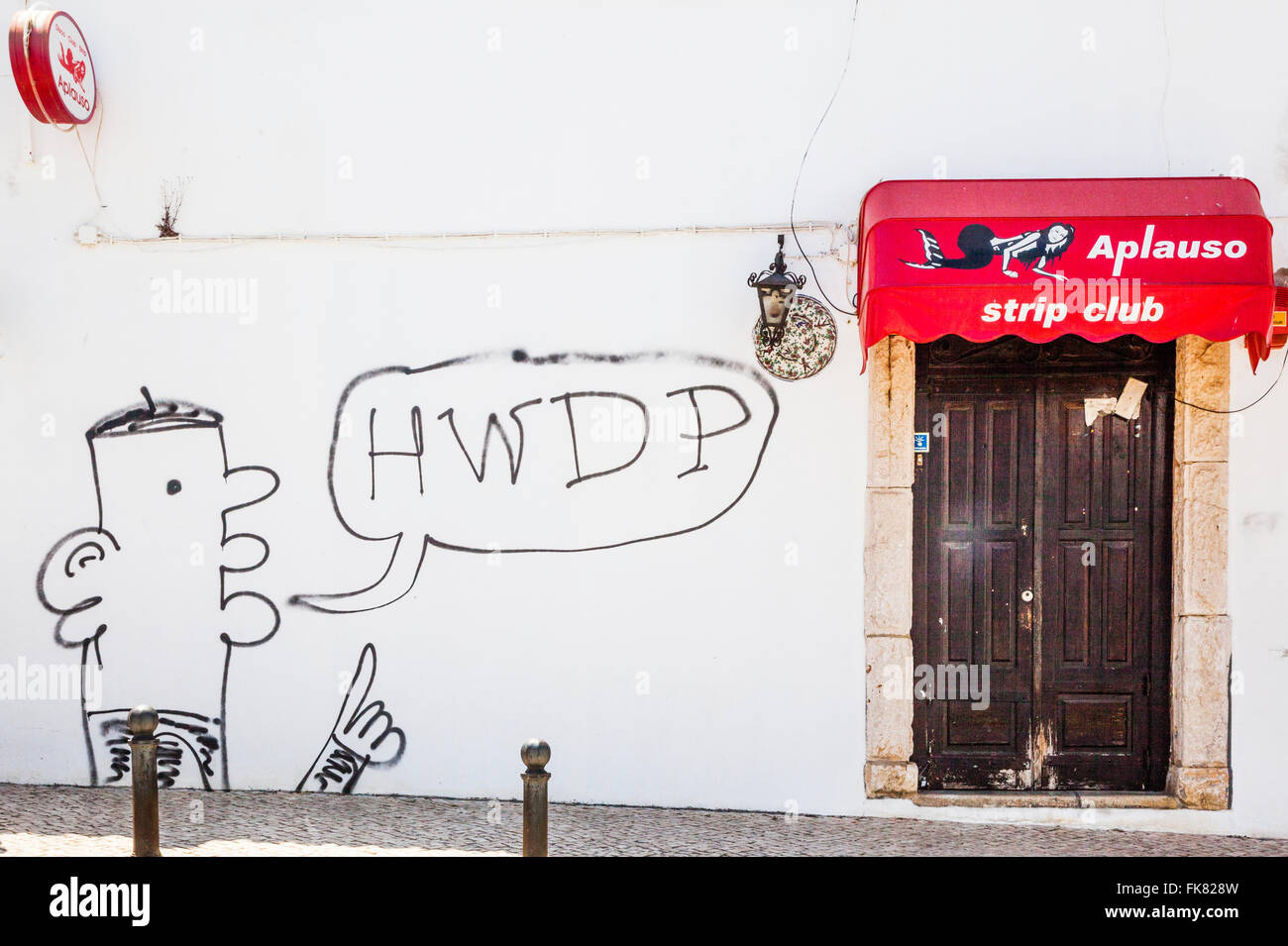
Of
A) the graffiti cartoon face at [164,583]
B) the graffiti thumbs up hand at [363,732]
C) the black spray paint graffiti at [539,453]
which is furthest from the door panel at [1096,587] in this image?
the graffiti cartoon face at [164,583]

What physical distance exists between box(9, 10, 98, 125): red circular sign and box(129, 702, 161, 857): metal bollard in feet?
10.7

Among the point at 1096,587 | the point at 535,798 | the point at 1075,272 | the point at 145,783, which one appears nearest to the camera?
the point at 535,798

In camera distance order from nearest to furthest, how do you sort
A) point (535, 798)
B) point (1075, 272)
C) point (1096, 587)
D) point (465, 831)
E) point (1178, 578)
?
point (535, 798), point (1075, 272), point (465, 831), point (1178, 578), point (1096, 587)

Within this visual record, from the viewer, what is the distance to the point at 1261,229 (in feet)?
16.0

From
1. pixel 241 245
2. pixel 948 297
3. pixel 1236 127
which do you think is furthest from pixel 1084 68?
pixel 241 245

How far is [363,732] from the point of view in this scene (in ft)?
18.9

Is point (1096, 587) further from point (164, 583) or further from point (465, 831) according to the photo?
point (164, 583)

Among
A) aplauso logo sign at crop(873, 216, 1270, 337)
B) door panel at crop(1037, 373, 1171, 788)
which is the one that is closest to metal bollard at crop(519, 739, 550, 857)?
aplauso logo sign at crop(873, 216, 1270, 337)

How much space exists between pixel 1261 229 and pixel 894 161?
1753 millimetres

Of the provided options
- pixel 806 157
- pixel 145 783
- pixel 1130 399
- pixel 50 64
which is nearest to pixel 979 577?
pixel 1130 399

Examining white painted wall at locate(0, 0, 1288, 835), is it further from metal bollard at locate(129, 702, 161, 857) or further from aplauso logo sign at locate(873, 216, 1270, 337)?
metal bollard at locate(129, 702, 161, 857)

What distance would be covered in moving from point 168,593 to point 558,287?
2.71 metres

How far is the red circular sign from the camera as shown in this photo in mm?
5258

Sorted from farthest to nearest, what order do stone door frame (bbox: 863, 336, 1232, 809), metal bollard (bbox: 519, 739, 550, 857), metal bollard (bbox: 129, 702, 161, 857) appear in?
1. stone door frame (bbox: 863, 336, 1232, 809)
2. metal bollard (bbox: 129, 702, 161, 857)
3. metal bollard (bbox: 519, 739, 550, 857)
